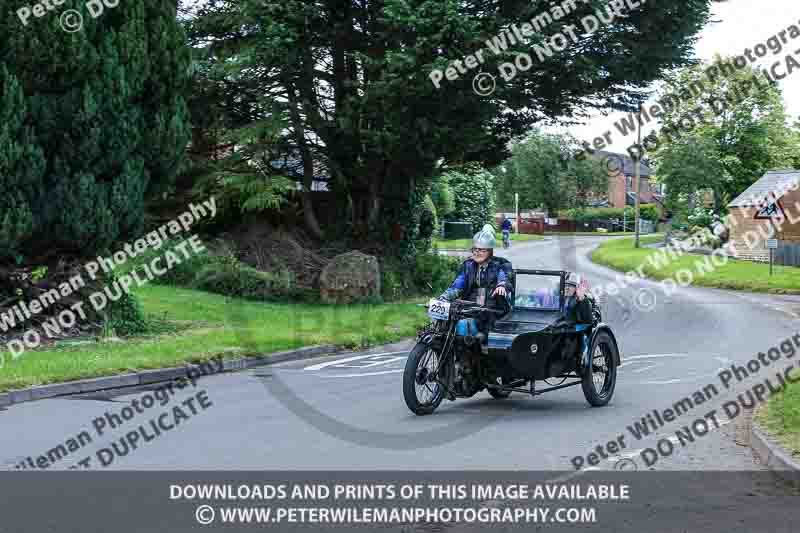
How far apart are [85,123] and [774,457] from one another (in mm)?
11930

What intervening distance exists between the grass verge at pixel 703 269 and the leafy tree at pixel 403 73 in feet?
44.9

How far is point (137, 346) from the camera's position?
622 inches

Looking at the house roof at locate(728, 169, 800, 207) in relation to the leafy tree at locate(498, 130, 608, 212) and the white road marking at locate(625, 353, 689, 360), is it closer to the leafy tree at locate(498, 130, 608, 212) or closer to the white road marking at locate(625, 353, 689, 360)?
the leafy tree at locate(498, 130, 608, 212)

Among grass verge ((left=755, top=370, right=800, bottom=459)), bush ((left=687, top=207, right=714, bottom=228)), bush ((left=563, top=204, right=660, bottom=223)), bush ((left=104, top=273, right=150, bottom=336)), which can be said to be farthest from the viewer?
bush ((left=563, top=204, right=660, bottom=223))

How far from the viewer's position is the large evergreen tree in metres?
14.8

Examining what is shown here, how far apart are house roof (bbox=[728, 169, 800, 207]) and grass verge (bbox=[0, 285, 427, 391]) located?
36.0m

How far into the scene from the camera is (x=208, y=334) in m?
17.5

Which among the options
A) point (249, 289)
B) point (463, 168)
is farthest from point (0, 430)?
point (463, 168)

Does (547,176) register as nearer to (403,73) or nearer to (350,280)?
(350,280)

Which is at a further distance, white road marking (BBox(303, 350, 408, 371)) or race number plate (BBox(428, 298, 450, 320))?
white road marking (BBox(303, 350, 408, 371))

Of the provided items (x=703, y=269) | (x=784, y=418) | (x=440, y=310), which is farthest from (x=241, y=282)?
(x=703, y=269)

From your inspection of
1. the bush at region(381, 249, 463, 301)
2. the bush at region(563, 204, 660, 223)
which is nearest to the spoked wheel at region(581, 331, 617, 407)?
the bush at region(381, 249, 463, 301)

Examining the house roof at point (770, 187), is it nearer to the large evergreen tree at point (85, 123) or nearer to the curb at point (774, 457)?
the large evergreen tree at point (85, 123)

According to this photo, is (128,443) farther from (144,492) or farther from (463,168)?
(463,168)
